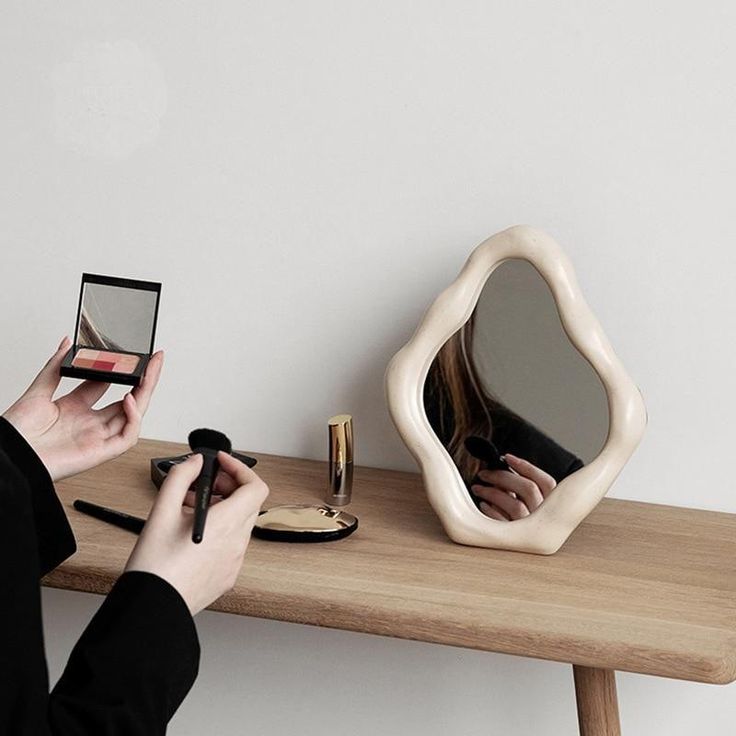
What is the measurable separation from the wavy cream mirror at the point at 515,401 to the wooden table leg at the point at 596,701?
4.8 inches

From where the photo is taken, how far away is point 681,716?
1.26 metres

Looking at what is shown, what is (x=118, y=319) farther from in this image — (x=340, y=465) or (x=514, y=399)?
(x=514, y=399)

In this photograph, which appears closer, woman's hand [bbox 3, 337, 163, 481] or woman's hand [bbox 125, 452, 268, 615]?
woman's hand [bbox 125, 452, 268, 615]

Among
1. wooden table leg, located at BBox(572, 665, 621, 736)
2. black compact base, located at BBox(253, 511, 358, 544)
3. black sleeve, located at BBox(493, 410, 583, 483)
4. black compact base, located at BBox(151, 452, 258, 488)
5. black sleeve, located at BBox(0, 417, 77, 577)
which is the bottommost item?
wooden table leg, located at BBox(572, 665, 621, 736)

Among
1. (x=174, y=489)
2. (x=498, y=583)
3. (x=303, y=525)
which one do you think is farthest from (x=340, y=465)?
(x=174, y=489)

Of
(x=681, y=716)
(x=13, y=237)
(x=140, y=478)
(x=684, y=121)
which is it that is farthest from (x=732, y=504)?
(x=13, y=237)

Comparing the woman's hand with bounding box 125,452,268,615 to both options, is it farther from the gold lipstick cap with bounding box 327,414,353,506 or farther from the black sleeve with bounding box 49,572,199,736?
the gold lipstick cap with bounding box 327,414,353,506

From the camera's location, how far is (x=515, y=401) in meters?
1.10

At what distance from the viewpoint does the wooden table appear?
86cm

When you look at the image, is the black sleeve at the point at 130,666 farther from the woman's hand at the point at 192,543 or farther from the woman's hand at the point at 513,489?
the woman's hand at the point at 513,489

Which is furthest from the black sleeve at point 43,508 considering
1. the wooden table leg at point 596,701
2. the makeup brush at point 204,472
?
the wooden table leg at point 596,701

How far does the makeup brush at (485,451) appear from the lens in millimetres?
1094

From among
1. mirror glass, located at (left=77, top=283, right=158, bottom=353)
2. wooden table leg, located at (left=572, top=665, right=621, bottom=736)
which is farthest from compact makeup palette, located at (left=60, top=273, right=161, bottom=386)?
wooden table leg, located at (left=572, top=665, right=621, bottom=736)

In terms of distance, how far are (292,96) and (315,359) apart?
11.3 inches
